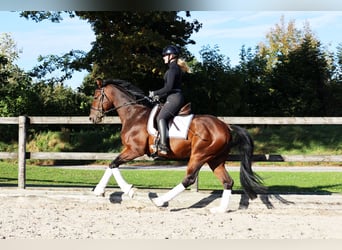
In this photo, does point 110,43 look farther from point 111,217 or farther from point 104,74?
point 111,217

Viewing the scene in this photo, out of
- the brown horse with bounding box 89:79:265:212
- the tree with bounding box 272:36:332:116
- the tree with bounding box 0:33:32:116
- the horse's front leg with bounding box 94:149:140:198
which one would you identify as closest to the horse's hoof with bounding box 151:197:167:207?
the brown horse with bounding box 89:79:265:212

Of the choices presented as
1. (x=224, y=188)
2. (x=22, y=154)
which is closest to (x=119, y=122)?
(x=22, y=154)

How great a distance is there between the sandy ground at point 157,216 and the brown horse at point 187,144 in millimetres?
344

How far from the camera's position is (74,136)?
2447 centimetres

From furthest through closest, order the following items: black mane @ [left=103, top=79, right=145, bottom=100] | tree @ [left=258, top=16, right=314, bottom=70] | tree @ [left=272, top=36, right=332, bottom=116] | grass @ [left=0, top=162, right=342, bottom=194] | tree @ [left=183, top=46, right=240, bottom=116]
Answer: tree @ [left=258, top=16, right=314, bottom=70], tree @ [left=272, top=36, right=332, bottom=116], tree @ [left=183, top=46, right=240, bottom=116], grass @ [left=0, top=162, right=342, bottom=194], black mane @ [left=103, top=79, right=145, bottom=100]

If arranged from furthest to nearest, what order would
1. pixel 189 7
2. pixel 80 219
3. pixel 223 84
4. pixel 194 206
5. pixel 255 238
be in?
pixel 223 84
pixel 194 206
pixel 80 219
pixel 255 238
pixel 189 7

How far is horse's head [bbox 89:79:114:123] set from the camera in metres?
8.33

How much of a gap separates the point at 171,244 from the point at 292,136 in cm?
2035

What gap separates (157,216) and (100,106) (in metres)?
2.13

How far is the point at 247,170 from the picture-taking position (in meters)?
7.99

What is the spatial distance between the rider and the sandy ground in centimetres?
110

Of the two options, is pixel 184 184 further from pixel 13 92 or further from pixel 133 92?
pixel 13 92

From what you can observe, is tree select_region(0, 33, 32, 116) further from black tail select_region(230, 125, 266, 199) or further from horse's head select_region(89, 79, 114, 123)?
black tail select_region(230, 125, 266, 199)

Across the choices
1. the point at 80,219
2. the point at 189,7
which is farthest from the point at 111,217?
the point at 189,7
